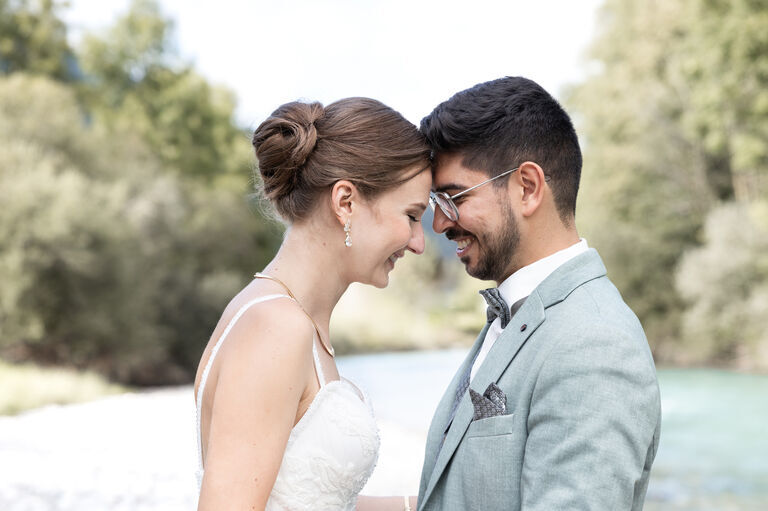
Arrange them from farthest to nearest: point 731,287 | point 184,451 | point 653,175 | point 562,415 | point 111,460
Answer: point 653,175, point 731,287, point 184,451, point 111,460, point 562,415

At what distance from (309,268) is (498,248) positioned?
0.60 metres

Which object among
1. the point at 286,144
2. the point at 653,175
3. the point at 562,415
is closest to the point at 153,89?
the point at 653,175

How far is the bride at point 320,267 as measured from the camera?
221cm

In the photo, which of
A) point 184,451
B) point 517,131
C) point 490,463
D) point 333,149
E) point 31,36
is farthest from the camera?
point 31,36

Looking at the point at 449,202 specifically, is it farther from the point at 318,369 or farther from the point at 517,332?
the point at 318,369

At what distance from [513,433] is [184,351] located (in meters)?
28.3

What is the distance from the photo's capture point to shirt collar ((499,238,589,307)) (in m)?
2.38

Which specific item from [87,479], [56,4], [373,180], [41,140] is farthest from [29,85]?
[373,180]

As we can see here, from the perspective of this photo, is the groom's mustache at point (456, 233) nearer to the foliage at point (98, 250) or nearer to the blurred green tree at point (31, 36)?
the foliage at point (98, 250)

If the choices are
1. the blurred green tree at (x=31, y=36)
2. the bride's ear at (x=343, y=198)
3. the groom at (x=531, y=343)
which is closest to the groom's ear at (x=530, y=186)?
the groom at (x=531, y=343)

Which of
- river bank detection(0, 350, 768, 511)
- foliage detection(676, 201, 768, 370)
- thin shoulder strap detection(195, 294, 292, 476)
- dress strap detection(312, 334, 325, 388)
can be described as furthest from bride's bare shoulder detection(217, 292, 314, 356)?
foliage detection(676, 201, 768, 370)

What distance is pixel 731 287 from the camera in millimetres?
23047

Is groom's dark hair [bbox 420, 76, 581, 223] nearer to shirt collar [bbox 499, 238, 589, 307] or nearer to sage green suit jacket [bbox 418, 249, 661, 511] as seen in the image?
shirt collar [bbox 499, 238, 589, 307]

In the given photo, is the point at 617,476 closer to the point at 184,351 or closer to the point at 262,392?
the point at 262,392
